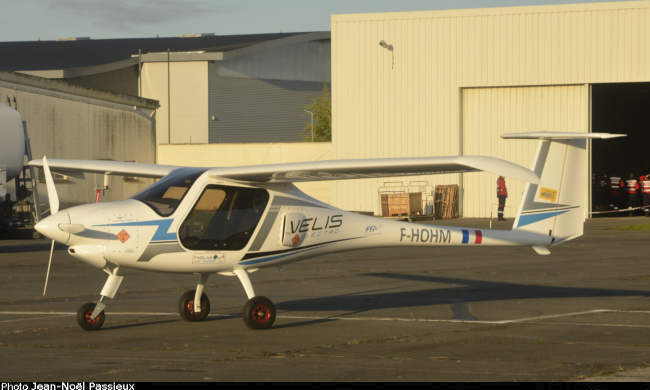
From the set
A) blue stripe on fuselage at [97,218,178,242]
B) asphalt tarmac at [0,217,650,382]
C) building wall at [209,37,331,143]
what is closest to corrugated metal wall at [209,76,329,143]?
building wall at [209,37,331,143]

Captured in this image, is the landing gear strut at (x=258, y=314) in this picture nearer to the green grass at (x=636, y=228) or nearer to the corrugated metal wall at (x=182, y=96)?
the green grass at (x=636, y=228)

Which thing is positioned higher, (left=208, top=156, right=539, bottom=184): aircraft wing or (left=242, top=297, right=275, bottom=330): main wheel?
(left=208, top=156, right=539, bottom=184): aircraft wing

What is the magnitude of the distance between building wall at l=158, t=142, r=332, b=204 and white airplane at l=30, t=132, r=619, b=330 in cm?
3419

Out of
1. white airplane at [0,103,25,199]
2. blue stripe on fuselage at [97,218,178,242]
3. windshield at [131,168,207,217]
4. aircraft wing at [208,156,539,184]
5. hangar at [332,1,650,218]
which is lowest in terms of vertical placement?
blue stripe on fuselage at [97,218,178,242]

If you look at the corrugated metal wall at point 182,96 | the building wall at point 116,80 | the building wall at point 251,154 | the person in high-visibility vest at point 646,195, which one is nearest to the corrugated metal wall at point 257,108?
the corrugated metal wall at point 182,96

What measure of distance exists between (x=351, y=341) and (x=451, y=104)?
31.5m

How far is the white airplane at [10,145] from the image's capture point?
25516 millimetres

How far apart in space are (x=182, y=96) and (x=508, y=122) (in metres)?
24.8

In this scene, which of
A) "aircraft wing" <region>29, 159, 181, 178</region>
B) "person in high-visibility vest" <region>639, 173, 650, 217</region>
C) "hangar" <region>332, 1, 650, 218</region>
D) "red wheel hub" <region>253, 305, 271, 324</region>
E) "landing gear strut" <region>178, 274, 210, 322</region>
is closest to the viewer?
"red wheel hub" <region>253, 305, 271, 324</region>

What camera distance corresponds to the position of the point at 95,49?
66438 millimetres

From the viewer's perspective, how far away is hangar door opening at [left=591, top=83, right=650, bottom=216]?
4613 cm

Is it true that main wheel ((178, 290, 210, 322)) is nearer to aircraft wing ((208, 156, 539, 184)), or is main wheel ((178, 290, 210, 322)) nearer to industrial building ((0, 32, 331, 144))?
aircraft wing ((208, 156, 539, 184))

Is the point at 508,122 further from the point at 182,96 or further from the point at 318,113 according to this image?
the point at 318,113

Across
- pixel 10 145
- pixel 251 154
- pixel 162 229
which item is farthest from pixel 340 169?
pixel 251 154
